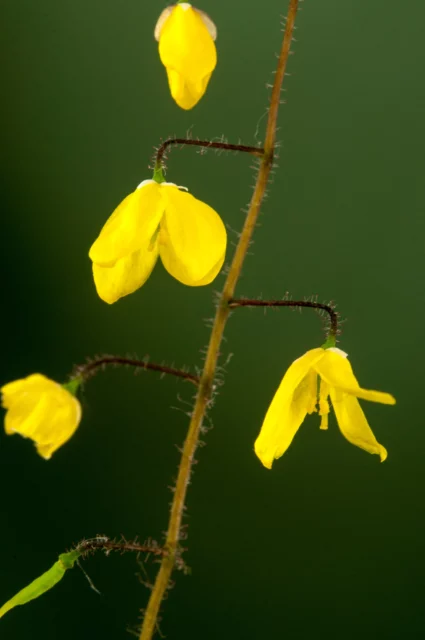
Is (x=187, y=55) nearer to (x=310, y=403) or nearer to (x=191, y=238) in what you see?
(x=191, y=238)

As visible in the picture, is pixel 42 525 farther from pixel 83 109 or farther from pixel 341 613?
pixel 83 109

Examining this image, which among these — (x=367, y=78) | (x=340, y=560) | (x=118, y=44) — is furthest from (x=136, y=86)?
(x=340, y=560)

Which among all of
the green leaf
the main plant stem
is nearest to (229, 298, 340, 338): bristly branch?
the main plant stem

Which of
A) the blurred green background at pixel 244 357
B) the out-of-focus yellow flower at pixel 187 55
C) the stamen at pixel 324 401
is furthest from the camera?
the blurred green background at pixel 244 357

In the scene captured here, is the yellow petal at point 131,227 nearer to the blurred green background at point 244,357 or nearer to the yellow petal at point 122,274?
the yellow petal at point 122,274

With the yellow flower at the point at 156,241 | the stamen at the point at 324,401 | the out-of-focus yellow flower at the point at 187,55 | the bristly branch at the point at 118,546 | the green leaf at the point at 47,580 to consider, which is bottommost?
the green leaf at the point at 47,580

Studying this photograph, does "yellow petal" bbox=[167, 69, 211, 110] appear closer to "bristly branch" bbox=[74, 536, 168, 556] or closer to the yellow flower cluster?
the yellow flower cluster

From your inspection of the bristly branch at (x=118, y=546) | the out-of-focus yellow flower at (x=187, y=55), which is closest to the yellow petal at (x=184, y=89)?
the out-of-focus yellow flower at (x=187, y=55)

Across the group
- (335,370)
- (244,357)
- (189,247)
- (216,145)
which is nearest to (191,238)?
(189,247)
